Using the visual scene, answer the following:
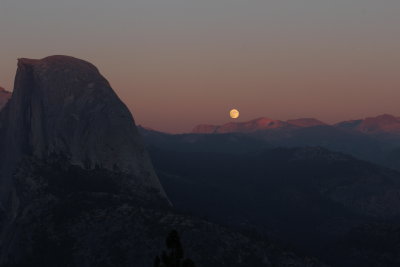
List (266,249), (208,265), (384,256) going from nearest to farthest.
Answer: (208,265) → (266,249) → (384,256)

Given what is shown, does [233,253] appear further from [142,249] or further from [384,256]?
[384,256]

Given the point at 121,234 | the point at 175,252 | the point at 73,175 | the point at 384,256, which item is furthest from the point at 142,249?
the point at 175,252

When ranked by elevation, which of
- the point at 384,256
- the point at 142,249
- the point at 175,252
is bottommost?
the point at 384,256

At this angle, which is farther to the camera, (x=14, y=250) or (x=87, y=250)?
(x=14, y=250)

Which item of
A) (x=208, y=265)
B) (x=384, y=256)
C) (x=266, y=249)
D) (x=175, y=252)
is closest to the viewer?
(x=175, y=252)

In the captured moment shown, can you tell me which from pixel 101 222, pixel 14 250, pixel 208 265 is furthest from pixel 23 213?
pixel 208 265

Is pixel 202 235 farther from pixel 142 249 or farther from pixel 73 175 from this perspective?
pixel 73 175

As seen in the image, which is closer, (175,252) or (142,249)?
(175,252)

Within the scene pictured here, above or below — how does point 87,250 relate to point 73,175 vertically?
below

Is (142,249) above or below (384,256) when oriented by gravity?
above
